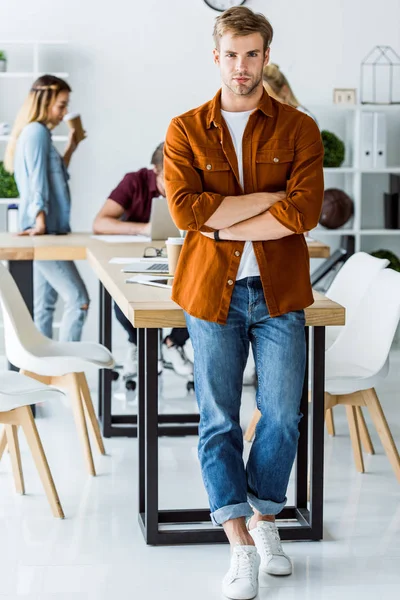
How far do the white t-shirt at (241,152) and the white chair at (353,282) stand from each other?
121 cm

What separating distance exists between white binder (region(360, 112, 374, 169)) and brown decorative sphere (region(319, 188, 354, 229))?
245 mm

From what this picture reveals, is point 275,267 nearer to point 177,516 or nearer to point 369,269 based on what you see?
point 177,516

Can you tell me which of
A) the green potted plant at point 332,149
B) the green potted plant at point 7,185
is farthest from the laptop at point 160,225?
the green potted plant at point 332,149

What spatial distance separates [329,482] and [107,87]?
3633mm

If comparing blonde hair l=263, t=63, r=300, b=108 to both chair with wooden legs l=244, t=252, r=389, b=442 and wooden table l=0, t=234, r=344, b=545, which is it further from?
wooden table l=0, t=234, r=344, b=545

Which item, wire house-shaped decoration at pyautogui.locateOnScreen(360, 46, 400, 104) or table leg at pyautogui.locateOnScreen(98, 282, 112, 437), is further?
wire house-shaped decoration at pyautogui.locateOnScreen(360, 46, 400, 104)

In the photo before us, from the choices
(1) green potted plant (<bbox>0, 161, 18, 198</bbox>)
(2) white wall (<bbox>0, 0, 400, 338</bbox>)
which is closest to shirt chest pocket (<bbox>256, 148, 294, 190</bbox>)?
(1) green potted plant (<bbox>0, 161, 18, 198</bbox>)

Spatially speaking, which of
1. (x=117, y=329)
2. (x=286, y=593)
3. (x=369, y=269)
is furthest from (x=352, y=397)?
(x=117, y=329)

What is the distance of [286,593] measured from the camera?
8.14 ft

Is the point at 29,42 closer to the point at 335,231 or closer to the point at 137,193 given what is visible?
the point at 137,193

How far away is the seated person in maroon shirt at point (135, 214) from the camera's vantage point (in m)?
4.84

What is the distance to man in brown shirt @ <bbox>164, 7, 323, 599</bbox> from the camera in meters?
2.44

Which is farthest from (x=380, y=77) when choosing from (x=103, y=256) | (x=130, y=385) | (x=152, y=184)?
(x=103, y=256)

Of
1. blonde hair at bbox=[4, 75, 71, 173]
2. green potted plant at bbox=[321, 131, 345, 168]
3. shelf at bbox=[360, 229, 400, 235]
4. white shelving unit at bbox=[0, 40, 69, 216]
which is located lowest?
shelf at bbox=[360, 229, 400, 235]
